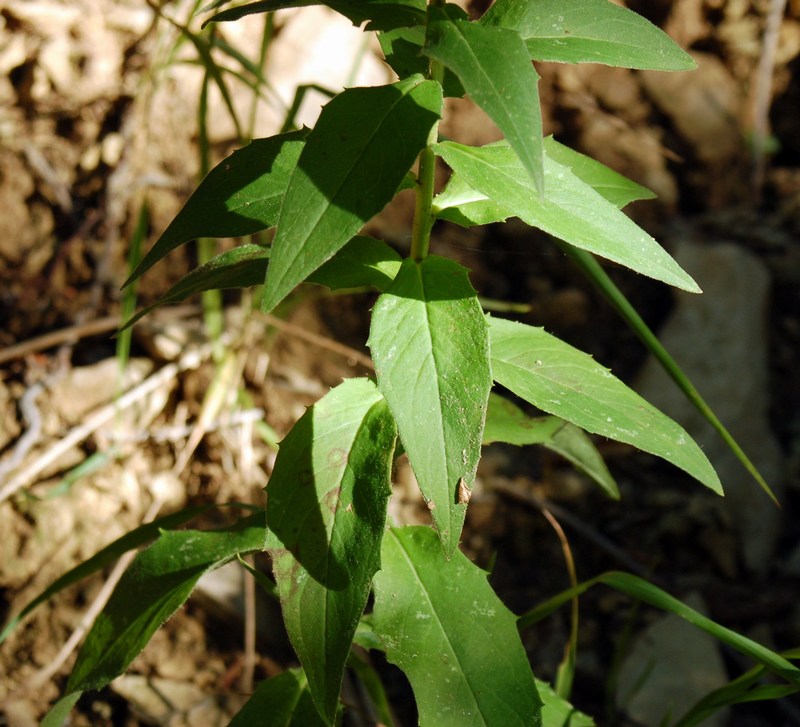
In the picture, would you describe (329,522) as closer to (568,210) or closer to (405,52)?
(568,210)

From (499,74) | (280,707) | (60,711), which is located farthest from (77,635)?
(499,74)

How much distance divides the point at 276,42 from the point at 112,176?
2.57 ft

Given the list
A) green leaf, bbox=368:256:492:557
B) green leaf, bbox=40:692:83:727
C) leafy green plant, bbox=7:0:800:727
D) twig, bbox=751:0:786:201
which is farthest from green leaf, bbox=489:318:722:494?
→ twig, bbox=751:0:786:201

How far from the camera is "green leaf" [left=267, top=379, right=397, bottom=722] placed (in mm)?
983

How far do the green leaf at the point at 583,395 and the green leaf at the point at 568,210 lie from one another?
218 mm

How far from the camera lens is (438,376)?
38.2 inches

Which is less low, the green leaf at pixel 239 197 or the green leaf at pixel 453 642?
the green leaf at pixel 239 197

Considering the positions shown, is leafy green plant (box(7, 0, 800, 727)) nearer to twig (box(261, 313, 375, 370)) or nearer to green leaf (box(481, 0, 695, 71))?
green leaf (box(481, 0, 695, 71))

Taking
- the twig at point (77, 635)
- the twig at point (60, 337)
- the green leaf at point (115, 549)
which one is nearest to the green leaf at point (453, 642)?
the green leaf at point (115, 549)

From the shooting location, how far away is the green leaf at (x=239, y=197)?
3.39 feet

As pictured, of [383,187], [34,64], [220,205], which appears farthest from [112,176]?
[383,187]

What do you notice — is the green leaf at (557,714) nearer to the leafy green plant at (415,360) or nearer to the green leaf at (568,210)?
the leafy green plant at (415,360)

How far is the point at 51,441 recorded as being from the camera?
2285mm

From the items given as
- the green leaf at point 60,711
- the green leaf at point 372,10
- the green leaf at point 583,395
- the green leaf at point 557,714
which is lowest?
the green leaf at point 557,714
